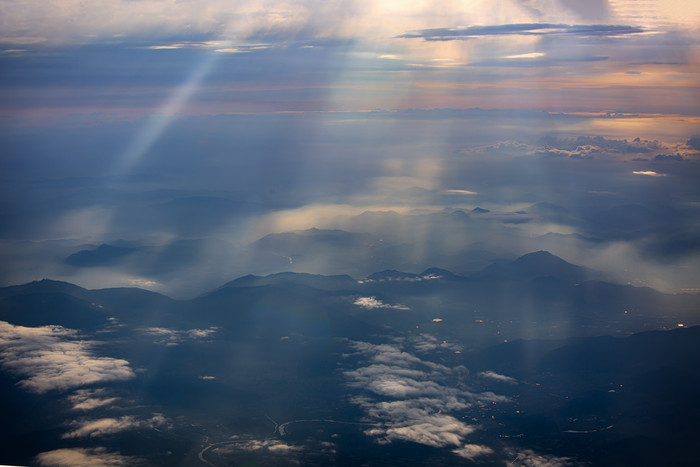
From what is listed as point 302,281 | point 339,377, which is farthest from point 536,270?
point 339,377

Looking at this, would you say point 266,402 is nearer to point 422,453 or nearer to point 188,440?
point 188,440

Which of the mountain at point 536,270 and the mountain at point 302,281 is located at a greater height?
the mountain at point 302,281

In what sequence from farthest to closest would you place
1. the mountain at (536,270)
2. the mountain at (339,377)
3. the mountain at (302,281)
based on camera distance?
the mountain at (536,270), the mountain at (302,281), the mountain at (339,377)

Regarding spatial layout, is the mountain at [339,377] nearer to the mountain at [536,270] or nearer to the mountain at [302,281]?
the mountain at [302,281]

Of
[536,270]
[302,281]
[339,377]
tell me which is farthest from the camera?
[536,270]

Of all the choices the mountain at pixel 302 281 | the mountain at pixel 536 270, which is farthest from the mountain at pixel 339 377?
the mountain at pixel 536 270

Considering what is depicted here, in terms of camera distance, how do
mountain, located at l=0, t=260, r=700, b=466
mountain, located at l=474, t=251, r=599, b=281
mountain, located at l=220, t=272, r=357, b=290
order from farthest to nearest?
1. mountain, located at l=474, t=251, r=599, b=281
2. mountain, located at l=220, t=272, r=357, b=290
3. mountain, located at l=0, t=260, r=700, b=466

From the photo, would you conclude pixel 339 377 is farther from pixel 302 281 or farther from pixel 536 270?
pixel 536 270

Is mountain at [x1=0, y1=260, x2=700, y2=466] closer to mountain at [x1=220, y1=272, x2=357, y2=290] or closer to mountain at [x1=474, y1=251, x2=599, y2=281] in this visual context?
mountain at [x1=220, y1=272, x2=357, y2=290]

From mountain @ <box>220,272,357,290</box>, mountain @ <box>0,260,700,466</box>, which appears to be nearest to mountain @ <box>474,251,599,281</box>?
mountain @ <box>0,260,700,466</box>

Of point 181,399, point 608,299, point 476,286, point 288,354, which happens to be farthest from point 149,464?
point 608,299

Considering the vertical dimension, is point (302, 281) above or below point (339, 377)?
below

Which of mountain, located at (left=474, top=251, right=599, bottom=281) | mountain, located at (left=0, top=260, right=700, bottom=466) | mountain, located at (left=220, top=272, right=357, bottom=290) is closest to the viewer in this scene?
mountain, located at (left=0, top=260, right=700, bottom=466)
